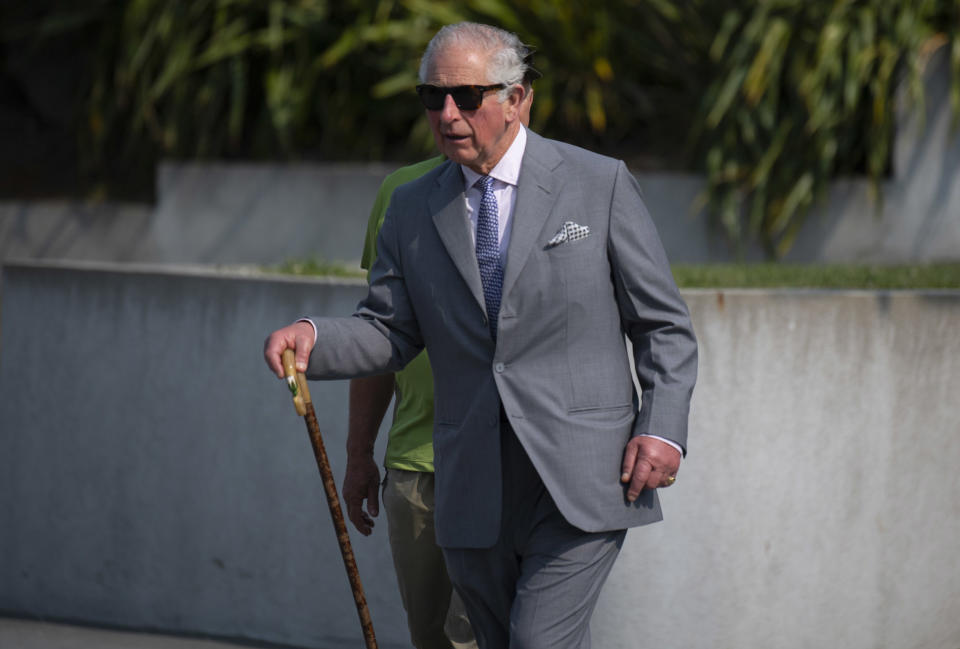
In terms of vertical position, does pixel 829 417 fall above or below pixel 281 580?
above

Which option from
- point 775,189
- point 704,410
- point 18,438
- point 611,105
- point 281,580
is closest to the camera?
point 704,410

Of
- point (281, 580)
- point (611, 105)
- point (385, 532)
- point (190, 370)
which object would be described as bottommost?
point (281, 580)

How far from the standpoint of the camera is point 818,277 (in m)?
5.45

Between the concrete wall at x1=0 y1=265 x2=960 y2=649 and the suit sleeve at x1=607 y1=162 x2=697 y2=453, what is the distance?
1575 mm

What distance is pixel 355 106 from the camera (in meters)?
8.55

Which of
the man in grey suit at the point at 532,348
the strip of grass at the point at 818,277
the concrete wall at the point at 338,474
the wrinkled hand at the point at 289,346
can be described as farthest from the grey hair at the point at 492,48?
the strip of grass at the point at 818,277

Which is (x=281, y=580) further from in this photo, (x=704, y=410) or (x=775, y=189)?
(x=775, y=189)

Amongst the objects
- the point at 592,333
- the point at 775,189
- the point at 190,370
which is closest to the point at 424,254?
the point at 592,333

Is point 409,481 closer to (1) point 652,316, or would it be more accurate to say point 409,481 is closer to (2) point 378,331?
(2) point 378,331

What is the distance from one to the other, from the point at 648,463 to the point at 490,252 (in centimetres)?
54

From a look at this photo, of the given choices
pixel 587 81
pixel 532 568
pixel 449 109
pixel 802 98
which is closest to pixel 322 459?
pixel 532 568

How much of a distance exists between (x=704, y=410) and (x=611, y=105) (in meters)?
4.33

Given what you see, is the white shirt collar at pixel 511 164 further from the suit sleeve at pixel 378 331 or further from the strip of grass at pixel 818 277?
the strip of grass at pixel 818 277

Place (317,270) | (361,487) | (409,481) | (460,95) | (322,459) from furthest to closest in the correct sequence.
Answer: (317,270), (361,487), (409,481), (322,459), (460,95)
